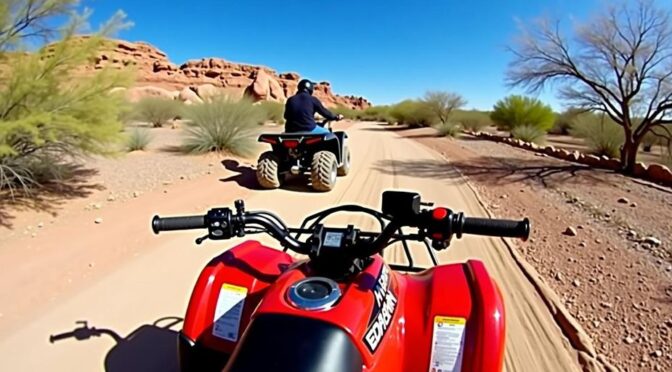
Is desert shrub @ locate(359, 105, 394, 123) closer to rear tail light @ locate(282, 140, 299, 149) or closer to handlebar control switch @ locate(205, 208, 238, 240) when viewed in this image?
rear tail light @ locate(282, 140, 299, 149)

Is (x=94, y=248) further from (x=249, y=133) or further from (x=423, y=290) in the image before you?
(x=249, y=133)

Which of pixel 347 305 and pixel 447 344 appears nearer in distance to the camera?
pixel 347 305

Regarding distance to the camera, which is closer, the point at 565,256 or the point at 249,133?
the point at 565,256

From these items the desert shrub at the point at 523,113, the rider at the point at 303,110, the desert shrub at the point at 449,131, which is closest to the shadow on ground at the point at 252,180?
the rider at the point at 303,110

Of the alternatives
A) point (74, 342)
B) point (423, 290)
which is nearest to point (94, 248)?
point (74, 342)

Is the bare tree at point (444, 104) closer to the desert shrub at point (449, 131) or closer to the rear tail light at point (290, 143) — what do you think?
the desert shrub at point (449, 131)

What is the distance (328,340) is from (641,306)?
362cm

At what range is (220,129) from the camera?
454 inches

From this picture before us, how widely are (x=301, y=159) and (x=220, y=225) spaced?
6.20 m

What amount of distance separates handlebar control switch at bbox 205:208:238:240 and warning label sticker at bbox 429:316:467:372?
916mm

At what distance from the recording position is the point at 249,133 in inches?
481

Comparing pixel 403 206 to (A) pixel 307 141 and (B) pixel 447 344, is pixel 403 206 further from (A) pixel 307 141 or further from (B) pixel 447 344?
(A) pixel 307 141

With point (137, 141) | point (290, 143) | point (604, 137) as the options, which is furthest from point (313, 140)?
point (604, 137)

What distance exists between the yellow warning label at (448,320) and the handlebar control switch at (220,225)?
0.91m
